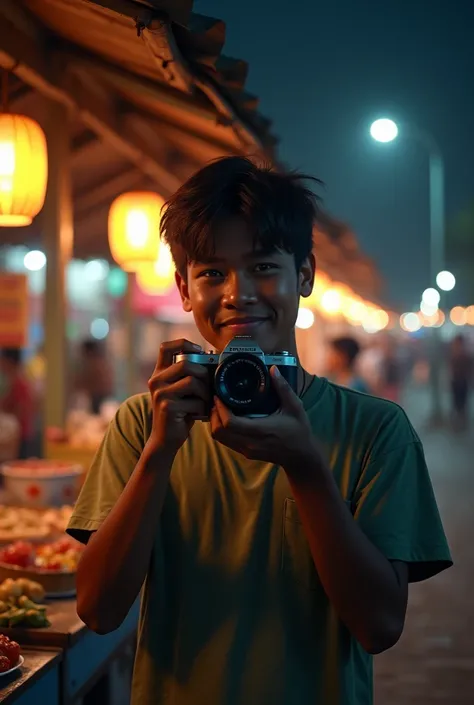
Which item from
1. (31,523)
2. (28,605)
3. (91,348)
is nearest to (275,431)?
(28,605)

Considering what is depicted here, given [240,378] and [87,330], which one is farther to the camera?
[87,330]

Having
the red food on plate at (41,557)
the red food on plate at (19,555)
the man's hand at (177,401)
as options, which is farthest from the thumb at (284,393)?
the red food on plate at (19,555)

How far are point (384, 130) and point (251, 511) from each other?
14631 mm

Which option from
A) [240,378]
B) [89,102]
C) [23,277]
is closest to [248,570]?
[240,378]

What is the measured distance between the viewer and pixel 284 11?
7125 mm

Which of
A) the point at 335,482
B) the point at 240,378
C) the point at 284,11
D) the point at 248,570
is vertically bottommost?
the point at 248,570

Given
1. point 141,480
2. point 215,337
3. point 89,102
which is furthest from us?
point 89,102

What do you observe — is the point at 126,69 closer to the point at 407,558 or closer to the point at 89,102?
the point at 89,102

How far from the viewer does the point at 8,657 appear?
262 cm

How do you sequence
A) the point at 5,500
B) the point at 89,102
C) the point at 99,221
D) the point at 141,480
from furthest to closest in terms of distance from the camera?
the point at 99,221 → the point at 89,102 → the point at 5,500 → the point at 141,480

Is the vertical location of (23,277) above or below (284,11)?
below

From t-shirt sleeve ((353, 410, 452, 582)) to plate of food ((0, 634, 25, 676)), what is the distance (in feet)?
4.37

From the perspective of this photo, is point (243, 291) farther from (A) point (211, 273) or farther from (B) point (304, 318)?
(B) point (304, 318)

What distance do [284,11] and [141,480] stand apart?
6.23 m
